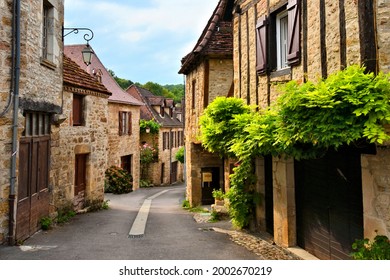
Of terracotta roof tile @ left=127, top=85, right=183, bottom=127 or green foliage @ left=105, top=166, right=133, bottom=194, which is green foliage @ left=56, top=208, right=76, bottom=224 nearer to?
green foliage @ left=105, top=166, right=133, bottom=194

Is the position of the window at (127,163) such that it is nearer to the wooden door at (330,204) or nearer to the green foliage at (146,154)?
the green foliage at (146,154)

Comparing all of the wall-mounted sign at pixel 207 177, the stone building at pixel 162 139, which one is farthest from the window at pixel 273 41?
the stone building at pixel 162 139

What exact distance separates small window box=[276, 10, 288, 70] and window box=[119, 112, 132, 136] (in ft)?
44.9

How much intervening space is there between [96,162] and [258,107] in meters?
6.38

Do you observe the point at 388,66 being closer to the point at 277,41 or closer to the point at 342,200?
the point at 342,200

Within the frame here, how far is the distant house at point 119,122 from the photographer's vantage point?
1764 cm

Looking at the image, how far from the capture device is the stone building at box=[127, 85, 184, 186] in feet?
79.2

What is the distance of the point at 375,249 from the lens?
3.69 meters

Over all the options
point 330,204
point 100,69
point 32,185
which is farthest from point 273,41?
point 100,69

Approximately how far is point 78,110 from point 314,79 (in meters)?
7.33

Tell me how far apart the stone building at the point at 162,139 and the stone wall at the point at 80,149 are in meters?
12.3

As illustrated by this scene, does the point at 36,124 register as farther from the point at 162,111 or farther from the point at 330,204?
the point at 162,111

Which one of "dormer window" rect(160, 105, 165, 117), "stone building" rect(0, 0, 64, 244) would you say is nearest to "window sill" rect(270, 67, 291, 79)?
"stone building" rect(0, 0, 64, 244)

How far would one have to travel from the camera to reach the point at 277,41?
643 centimetres
